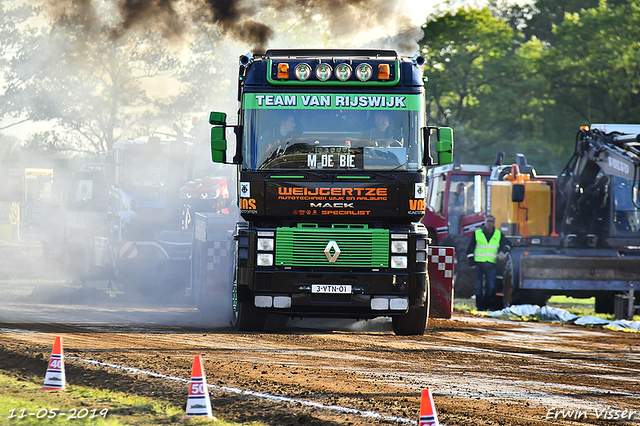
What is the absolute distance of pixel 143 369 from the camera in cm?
821

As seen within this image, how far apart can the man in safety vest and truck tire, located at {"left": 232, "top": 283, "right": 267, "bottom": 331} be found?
7.41m

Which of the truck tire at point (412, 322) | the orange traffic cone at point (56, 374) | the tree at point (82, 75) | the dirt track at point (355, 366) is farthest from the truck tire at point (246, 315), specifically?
the tree at point (82, 75)

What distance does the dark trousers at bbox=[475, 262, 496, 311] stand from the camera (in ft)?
57.9

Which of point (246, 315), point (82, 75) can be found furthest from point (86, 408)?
point (82, 75)

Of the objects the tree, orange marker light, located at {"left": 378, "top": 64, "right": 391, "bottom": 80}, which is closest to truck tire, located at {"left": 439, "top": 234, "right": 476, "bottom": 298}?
the tree

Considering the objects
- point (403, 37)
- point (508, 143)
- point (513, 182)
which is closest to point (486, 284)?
point (513, 182)

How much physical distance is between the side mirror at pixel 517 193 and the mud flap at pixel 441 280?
573 cm

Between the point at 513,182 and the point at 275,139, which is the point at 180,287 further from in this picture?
the point at 275,139

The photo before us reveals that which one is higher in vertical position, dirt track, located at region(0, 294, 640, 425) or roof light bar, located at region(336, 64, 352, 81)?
roof light bar, located at region(336, 64, 352, 81)

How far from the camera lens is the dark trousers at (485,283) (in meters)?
17.6

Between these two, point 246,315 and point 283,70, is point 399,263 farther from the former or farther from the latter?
point 283,70

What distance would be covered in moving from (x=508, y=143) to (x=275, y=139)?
98.8 ft

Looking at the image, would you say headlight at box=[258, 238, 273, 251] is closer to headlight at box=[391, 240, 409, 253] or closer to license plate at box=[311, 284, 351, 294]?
license plate at box=[311, 284, 351, 294]

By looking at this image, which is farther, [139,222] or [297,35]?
[297,35]
